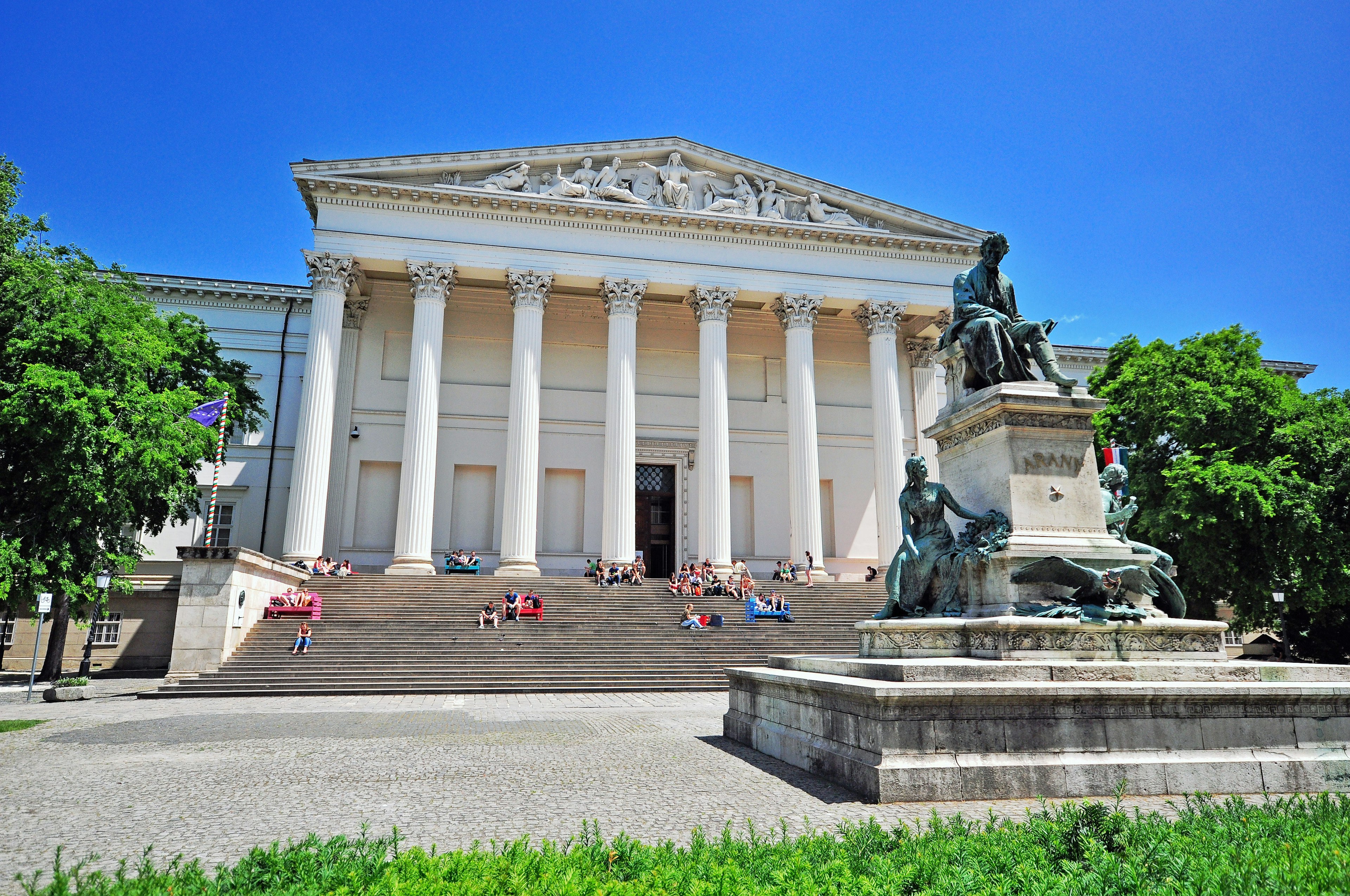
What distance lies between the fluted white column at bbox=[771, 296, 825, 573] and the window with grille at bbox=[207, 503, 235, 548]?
82.4 ft

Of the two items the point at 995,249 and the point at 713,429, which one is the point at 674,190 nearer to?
the point at 713,429

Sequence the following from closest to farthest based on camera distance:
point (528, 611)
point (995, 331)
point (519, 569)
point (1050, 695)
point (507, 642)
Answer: point (1050, 695) < point (995, 331) < point (507, 642) < point (528, 611) < point (519, 569)

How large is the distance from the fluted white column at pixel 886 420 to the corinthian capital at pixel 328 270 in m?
21.9

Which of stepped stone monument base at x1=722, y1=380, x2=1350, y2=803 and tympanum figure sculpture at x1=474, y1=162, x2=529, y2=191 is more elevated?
tympanum figure sculpture at x1=474, y1=162, x2=529, y2=191

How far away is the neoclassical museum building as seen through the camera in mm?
32531

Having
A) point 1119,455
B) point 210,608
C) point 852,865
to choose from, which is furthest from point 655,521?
point 852,865

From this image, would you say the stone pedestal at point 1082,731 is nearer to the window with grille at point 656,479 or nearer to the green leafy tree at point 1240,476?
the green leafy tree at point 1240,476

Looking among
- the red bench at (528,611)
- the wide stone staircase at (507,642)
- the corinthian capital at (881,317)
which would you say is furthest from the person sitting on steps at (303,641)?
the corinthian capital at (881,317)

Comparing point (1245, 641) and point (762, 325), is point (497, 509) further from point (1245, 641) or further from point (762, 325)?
point (1245, 641)

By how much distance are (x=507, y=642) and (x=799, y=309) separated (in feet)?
66.5

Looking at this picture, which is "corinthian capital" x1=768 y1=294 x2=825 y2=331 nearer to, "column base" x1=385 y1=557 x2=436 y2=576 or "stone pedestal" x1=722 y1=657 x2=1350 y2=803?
"column base" x1=385 y1=557 x2=436 y2=576

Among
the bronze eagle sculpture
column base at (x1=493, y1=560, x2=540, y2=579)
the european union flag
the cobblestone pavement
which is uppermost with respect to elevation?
the european union flag

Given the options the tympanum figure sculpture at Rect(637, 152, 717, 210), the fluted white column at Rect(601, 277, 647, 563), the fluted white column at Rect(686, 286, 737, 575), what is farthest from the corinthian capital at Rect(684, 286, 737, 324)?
the tympanum figure sculpture at Rect(637, 152, 717, 210)

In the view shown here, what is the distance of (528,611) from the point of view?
83.6 ft
